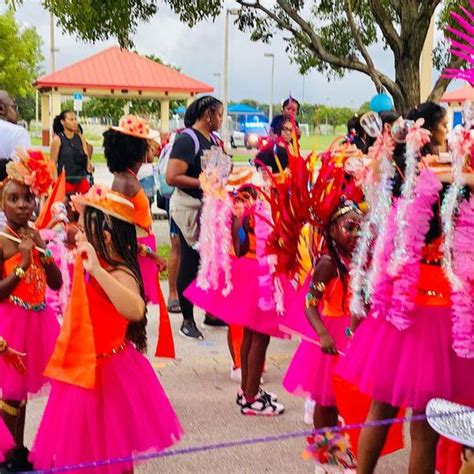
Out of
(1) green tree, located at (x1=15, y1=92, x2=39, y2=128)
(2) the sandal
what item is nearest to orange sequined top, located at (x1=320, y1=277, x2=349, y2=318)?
(2) the sandal

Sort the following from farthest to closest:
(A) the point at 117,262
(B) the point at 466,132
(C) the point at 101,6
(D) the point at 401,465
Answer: (C) the point at 101,6 → (D) the point at 401,465 → (A) the point at 117,262 → (B) the point at 466,132

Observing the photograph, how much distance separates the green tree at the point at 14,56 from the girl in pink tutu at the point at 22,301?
1314 inches

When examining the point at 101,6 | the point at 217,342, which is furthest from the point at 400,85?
the point at 217,342

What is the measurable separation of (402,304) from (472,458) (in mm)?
620

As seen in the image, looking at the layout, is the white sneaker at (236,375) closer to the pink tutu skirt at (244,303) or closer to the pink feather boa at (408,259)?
the pink tutu skirt at (244,303)

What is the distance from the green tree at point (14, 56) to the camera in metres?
35.8

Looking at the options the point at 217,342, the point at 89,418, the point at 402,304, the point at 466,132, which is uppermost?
the point at 466,132

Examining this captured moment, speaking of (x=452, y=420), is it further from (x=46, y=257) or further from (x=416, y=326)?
(x=46, y=257)

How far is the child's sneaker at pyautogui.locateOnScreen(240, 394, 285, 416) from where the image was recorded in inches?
165

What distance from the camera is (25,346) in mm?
3293

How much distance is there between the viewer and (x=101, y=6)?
915cm

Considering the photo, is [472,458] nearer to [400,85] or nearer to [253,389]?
[253,389]

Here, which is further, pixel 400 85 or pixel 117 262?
pixel 400 85

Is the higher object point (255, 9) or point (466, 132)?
point (255, 9)
